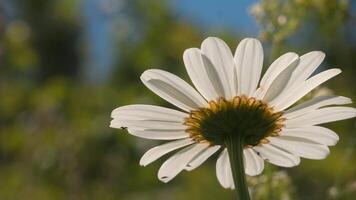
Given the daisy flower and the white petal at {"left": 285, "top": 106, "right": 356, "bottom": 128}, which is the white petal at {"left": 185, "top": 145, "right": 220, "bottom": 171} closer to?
the daisy flower

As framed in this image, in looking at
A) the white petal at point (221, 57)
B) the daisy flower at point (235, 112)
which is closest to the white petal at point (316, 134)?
the daisy flower at point (235, 112)

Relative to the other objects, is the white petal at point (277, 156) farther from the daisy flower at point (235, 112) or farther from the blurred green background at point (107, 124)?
the blurred green background at point (107, 124)

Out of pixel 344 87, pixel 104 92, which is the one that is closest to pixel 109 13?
pixel 104 92

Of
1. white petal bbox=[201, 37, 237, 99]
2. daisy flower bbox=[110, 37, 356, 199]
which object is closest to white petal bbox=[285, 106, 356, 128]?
daisy flower bbox=[110, 37, 356, 199]

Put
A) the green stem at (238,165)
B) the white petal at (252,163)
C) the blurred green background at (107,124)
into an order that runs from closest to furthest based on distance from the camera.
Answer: the green stem at (238,165) < the white petal at (252,163) < the blurred green background at (107,124)

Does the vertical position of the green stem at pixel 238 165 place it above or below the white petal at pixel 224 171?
below

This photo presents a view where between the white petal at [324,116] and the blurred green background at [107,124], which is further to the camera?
the blurred green background at [107,124]
